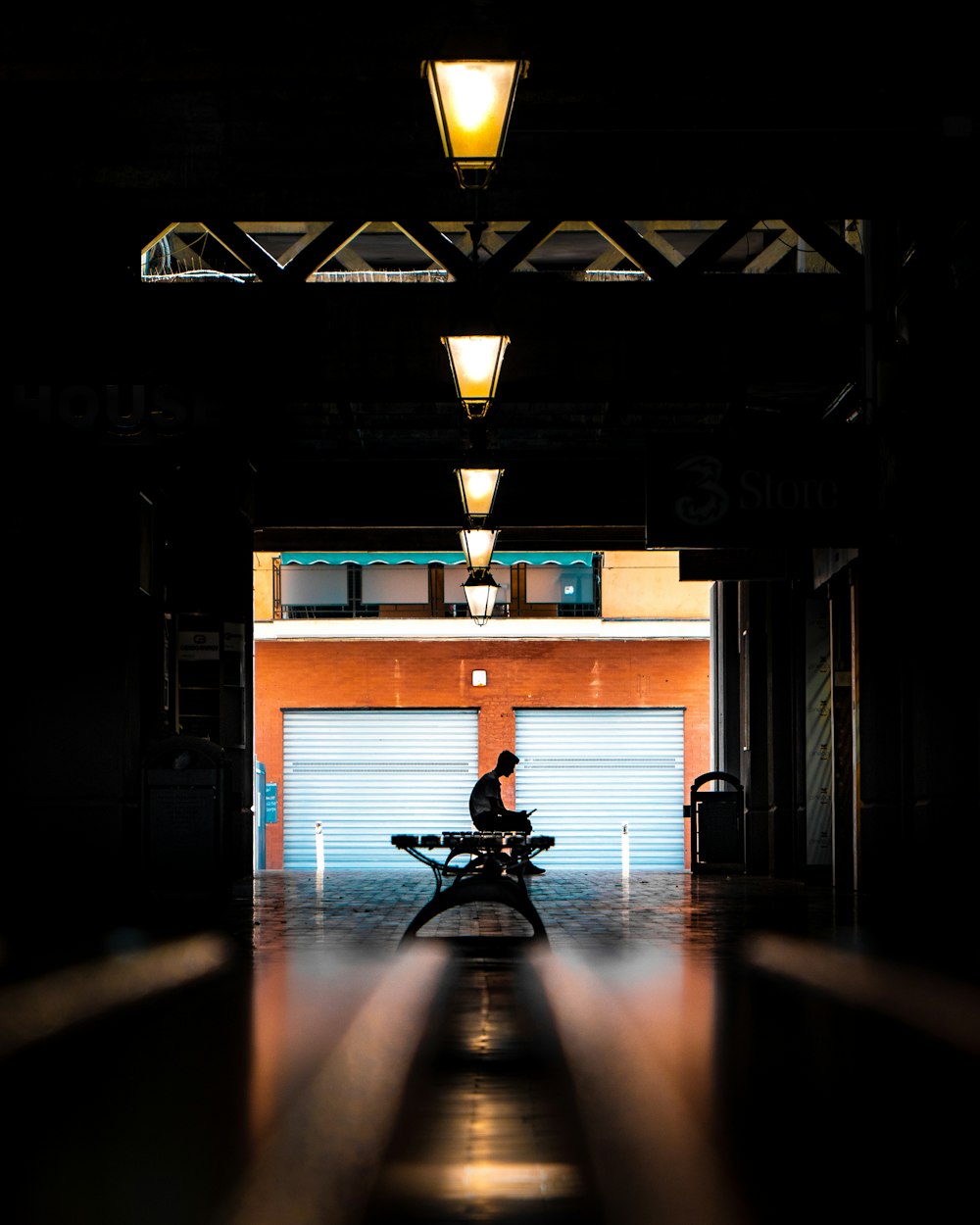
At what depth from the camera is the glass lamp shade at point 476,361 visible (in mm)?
8453

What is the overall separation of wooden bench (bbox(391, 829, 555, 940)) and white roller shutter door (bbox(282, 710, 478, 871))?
924cm

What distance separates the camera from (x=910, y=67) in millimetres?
8375

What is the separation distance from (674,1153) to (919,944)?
6575 mm

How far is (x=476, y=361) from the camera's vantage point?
857 centimetres

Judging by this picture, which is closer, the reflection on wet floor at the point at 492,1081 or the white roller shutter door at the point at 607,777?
the reflection on wet floor at the point at 492,1081

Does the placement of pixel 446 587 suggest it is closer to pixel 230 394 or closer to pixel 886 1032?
pixel 230 394

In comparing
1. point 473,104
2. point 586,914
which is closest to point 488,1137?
point 473,104

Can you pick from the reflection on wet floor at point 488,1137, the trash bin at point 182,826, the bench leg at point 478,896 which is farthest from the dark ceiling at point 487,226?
the reflection on wet floor at point 488,1137

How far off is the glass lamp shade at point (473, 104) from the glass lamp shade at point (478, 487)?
637 centimetres

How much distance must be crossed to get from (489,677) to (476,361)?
74.1 feet

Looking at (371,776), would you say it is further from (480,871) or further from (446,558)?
(480,871)

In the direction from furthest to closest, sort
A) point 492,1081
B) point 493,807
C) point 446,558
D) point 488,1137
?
point 446,558 → point 493,807 → point 492,1081 → point 488,1137

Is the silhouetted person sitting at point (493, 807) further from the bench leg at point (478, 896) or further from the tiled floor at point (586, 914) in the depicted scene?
the bench leg at point (478, 896)

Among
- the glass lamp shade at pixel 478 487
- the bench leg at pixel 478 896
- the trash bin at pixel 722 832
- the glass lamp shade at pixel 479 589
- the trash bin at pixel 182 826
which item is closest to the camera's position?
the bench leg at pixel 478 896
